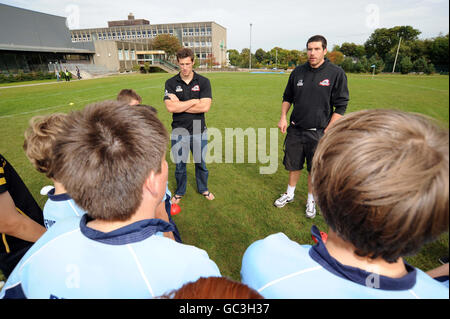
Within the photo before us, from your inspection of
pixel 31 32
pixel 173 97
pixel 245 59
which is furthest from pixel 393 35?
pixel 245 59

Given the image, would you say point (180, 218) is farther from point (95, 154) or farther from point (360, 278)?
point (360, 278)

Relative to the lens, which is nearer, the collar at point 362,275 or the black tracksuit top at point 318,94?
the collar at point 362,275

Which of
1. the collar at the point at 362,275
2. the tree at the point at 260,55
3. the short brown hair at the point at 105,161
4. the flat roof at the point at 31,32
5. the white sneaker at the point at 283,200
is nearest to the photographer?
the collar at the point at 362,275

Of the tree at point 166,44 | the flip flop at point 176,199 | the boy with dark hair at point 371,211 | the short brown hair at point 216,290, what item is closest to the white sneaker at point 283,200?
the flip flop at point 176,199

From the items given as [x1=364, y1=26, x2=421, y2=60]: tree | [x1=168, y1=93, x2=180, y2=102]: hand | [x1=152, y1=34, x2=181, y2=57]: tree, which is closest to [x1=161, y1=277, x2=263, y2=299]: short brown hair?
[x1=364, y1=26, x2=421, y2=60]: tree

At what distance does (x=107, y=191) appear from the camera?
101cm

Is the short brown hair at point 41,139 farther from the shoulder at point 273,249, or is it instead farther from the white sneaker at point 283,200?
the white sneaker at point 283,200

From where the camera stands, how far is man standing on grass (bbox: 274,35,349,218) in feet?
10.3

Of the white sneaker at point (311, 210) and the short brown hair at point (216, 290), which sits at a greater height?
the short brown hair at point (216, 290)

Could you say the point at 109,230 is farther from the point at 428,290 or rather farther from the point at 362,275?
the point at 428,290

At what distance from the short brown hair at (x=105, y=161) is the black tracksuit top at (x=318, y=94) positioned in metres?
2.76

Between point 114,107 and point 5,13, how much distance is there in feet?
165

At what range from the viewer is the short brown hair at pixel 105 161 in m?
0.99

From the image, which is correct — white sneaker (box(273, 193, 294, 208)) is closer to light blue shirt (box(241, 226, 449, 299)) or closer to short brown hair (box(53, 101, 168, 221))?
light blue shirt (box(241, 226, 449, 299))
